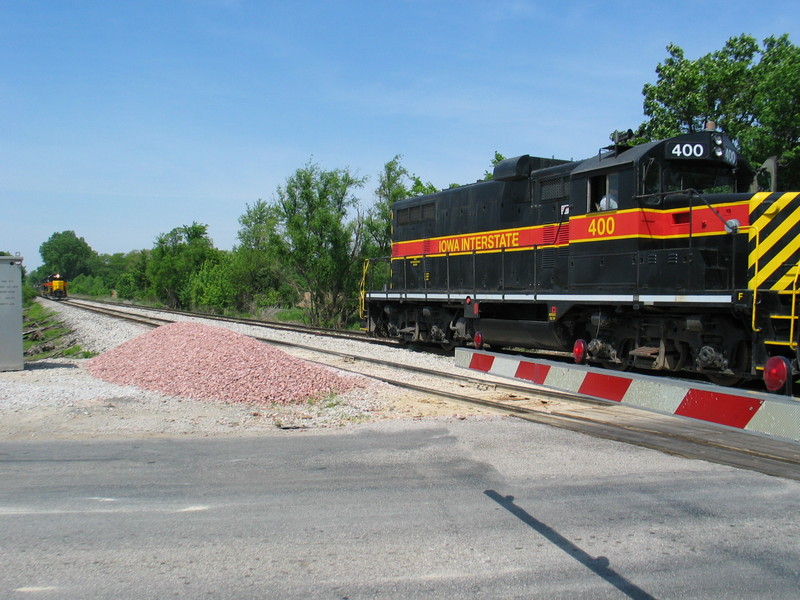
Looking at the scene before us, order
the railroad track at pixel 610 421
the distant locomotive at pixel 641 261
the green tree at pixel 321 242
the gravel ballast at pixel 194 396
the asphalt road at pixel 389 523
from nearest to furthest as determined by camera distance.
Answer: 1. the asphalt road at pixel 389 523
2. the railroad track at pixel 610 421
3. the gravel ballast at pixel 194 396
4. the distant locomotive at pixel 641 261
5. the green tree at pixel 321 242

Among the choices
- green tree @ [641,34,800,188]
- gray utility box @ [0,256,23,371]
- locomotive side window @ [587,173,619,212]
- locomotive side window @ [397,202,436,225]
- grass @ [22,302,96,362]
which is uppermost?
green tree @ [641,34,800,188]

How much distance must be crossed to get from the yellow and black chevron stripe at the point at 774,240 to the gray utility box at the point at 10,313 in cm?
1231

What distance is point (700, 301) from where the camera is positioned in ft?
31.9

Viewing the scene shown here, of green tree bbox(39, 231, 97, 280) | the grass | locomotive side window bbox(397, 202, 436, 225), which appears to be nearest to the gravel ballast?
the grass

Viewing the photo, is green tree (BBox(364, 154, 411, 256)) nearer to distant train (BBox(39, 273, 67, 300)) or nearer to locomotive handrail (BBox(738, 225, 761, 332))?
locomotive handrail (BBox(738, 225, 761, 332))

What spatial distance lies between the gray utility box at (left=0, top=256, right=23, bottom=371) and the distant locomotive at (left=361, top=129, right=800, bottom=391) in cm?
902

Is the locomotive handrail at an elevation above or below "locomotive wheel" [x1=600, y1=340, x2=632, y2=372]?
above

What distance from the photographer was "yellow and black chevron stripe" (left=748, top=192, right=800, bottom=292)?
30.1 ft

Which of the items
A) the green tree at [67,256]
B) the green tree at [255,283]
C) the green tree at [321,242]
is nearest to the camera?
the green tree at [321,242]

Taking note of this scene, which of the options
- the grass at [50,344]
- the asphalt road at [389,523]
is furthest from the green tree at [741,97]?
the grass at [50,344]

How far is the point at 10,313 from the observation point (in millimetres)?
12289

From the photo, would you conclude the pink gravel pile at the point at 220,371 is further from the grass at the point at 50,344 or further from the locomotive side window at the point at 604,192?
the grass at the point at 50,344

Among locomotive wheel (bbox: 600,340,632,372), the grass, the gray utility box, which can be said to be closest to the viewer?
locomotive wheel (bbox: 600,340,632,372)

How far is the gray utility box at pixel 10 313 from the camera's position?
12.1 meters
